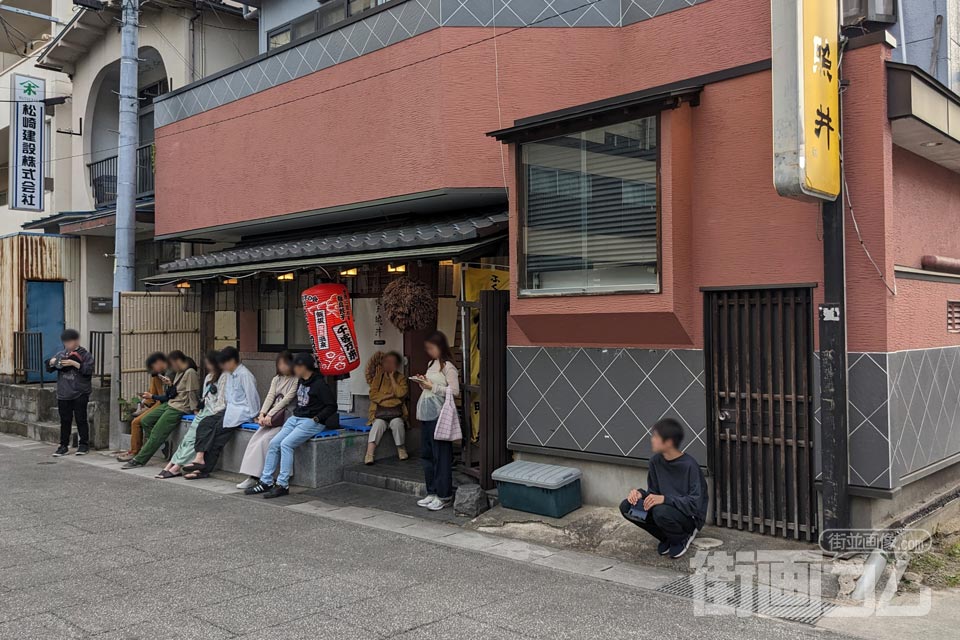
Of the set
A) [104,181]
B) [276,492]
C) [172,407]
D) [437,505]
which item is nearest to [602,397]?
[437,505]

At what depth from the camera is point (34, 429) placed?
15.4 meters

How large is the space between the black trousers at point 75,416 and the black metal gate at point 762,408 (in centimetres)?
1101

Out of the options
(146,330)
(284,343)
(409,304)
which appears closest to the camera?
(409,304)

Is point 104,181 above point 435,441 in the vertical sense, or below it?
above

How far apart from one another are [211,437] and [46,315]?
29.5 ft

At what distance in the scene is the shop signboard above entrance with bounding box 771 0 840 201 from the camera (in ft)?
19.6

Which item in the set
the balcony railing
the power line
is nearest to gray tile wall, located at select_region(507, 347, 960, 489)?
the power line

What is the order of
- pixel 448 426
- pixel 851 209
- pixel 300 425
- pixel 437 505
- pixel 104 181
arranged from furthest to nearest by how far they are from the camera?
pixel 104 181, pixel 300 425, pixel 437 505, pixel 448 426, pixel 851 209

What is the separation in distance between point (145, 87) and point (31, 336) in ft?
21.3

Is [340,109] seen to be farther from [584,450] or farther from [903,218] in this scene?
[903,218]

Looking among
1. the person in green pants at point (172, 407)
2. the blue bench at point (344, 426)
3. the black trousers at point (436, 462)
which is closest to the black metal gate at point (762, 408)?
the black trousers at point (436, 462)

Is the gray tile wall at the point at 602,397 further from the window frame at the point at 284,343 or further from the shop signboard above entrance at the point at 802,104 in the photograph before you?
the window frame at the point at 284,343

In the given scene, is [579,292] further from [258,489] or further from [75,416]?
[75,416]

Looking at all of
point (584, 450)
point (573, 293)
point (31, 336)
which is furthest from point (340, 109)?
point (31, 336)
